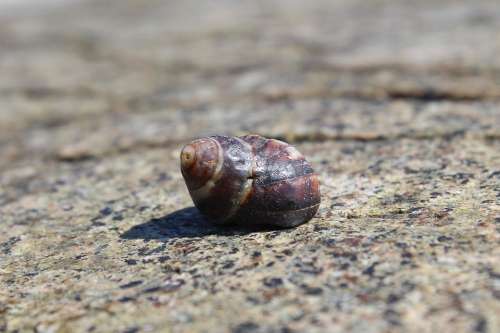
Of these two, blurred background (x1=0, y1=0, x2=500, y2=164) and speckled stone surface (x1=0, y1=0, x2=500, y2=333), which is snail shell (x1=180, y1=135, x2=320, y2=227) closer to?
speckled stone surface (x1=0, y1=0, x2=500, y2=333)

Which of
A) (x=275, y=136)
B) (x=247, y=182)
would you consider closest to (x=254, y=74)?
(x=275, y=136)

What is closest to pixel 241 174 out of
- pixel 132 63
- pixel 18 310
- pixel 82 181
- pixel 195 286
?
pixel 195 286

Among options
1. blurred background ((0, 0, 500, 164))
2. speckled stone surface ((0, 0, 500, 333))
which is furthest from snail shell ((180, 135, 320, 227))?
blurred background ((0, 0, 500, 164))

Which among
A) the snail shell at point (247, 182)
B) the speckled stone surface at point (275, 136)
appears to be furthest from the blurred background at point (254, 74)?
the snail shell at point (247, 182)

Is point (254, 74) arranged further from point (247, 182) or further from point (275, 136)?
point (247, 182)

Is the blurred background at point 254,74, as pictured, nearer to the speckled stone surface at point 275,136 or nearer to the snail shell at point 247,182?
the speckled stone surface at point 275,136
